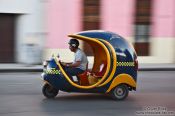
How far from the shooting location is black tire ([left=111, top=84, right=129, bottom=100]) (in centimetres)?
1171

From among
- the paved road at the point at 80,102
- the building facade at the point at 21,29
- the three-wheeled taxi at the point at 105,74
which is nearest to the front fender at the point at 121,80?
the three-wheeled taxi at the point at 105,74

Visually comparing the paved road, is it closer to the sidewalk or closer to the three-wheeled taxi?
the three-wheeled taxi

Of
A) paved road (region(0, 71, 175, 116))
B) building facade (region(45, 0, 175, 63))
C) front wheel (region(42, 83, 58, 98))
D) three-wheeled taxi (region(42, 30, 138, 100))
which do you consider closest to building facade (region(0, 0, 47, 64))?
building facade (region(45, 0, 175, 63))

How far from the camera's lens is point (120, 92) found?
1176 centimetres

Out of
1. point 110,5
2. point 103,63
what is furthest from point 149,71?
point 103,63

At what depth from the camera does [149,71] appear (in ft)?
65.0

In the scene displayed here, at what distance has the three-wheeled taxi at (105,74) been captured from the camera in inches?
454

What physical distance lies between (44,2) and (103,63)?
9535mm

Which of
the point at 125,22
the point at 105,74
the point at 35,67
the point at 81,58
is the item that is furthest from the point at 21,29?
the point at 105,74

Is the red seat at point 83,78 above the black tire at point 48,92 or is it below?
above

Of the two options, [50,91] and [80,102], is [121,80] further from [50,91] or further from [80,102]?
[50,91]

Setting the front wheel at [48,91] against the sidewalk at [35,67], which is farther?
the sidewalk at [35,67]

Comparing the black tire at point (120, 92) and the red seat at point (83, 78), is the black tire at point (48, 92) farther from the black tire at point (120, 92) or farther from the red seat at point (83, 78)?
the black tire at point (120, 92)

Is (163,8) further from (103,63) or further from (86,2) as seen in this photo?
(103,63)
